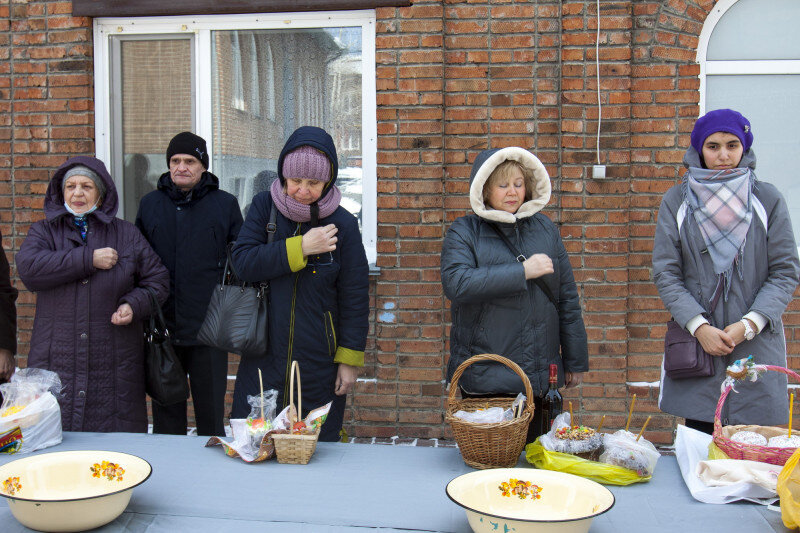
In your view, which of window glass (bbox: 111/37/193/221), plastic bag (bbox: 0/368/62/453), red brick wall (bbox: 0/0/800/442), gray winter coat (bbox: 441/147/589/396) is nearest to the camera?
plastic bag (bbox: 0/368/62/453)

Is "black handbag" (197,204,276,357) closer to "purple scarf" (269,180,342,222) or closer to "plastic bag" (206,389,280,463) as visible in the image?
"purple scarf" (269,180,342,222)

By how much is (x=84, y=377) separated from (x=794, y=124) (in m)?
4.19

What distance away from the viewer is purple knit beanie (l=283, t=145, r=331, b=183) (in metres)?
3.00

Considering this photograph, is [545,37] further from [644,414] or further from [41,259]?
[41,259]

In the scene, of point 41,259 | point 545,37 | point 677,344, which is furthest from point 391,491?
point 545,37

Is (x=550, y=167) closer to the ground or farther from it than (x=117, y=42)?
closer to the ground

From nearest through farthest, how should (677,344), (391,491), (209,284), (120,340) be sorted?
(391,491), (677,344), (120,340), (209,284)

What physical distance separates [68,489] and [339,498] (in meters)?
0.76

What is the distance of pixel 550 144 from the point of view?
448 cm

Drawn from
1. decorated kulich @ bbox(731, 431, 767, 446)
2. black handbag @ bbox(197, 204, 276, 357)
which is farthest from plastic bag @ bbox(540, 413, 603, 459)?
black handbag @ bbox(197, 204, 276, 357)

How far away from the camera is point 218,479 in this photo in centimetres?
221

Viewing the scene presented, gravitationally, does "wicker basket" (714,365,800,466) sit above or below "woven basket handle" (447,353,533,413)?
below

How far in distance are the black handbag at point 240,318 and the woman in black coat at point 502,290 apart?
29.9 inches

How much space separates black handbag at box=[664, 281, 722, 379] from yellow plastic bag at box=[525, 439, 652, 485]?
915 mm
